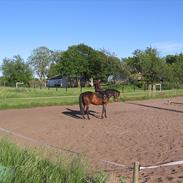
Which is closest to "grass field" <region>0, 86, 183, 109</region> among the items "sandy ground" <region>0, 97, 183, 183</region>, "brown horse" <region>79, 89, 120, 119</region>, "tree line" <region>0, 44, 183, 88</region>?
"sandy ground" <region>0, 97, 183, 183</region>

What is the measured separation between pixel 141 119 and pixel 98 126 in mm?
3446

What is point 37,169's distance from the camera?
22.1 feet

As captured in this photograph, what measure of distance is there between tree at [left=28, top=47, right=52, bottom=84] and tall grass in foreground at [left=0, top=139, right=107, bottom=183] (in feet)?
383

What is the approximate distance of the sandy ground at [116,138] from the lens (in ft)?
32.9

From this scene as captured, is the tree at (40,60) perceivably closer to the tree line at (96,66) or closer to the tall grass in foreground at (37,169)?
the tree line at (96,66)

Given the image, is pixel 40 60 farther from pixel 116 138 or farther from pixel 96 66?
pixel 116 138

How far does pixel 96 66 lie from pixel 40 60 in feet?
78.8

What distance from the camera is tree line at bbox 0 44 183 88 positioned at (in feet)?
249

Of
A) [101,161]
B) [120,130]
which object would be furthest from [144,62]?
[101,161]

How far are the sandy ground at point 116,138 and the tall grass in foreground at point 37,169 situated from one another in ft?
5.26

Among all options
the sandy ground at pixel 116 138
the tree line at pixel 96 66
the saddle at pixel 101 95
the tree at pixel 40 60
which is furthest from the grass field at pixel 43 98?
the tree at pixel 40 60

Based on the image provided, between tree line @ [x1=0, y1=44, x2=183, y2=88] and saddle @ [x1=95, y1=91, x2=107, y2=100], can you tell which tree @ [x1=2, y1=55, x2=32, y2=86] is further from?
saddle @ [x1=95, y1=91, x2=107, y2=100]

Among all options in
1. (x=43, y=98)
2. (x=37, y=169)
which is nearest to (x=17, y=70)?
(x=43, y=98)

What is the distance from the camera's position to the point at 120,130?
1761 cm
